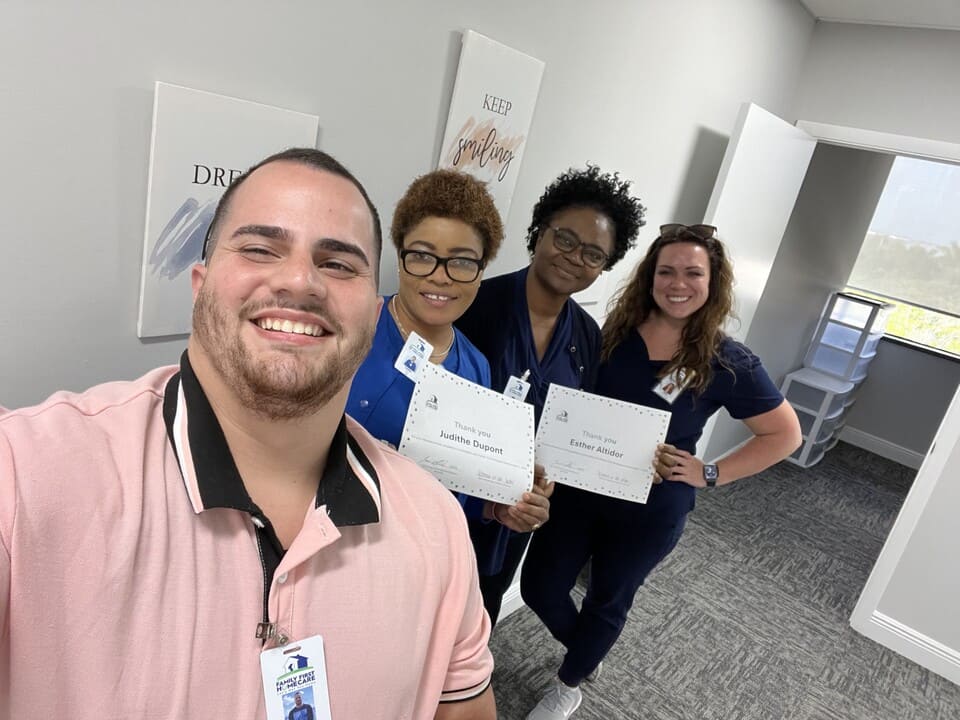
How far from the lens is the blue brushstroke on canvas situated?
43.2 inches

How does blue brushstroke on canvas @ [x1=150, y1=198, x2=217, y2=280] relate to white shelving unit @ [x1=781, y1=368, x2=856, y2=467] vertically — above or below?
above

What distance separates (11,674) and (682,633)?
259 cm

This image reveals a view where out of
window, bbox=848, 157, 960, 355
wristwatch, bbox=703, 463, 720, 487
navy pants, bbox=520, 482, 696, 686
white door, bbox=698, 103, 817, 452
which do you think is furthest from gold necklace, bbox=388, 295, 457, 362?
window, bbox=848, 157, 960, 355

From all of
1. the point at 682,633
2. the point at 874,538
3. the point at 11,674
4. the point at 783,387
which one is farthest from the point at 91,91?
the point at 783,387

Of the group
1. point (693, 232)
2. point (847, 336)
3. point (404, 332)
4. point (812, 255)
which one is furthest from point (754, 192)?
point (847, 336)

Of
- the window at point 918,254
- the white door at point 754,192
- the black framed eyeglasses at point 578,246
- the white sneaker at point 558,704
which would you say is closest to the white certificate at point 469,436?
the black framed eyeglasses at point 578,246

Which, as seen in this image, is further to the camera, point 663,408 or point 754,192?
point 754,192

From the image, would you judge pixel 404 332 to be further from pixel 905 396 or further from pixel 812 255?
pixel 905 396

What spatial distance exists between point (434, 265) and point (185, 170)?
0.50 meters

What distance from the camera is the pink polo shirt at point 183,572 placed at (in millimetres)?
601

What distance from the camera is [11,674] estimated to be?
0.59 metres

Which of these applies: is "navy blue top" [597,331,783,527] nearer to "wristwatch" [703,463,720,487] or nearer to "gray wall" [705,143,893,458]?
"wristwatch" [703,463,720,487]

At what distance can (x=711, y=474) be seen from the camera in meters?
1.96

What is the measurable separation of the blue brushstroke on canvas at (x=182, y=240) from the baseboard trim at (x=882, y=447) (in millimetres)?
5988
